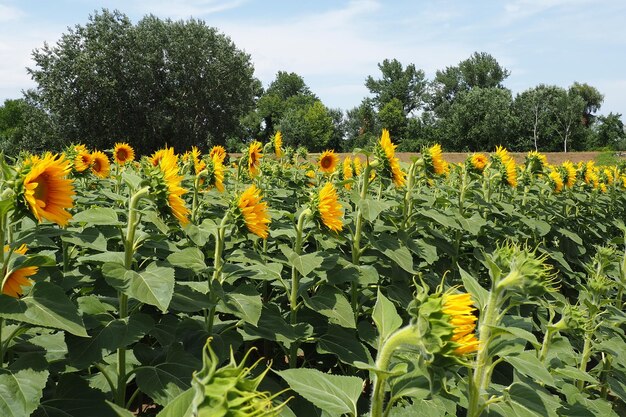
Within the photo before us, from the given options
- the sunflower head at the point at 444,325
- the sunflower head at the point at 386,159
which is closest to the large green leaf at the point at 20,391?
the sunflower head at the point at 444,325

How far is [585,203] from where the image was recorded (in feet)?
20.2

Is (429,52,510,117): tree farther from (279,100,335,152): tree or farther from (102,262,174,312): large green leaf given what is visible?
(102,262,174,312): large green leaf

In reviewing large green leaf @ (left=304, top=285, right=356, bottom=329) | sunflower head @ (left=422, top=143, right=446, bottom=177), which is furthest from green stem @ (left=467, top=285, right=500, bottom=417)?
sunflower head @ (left=422, top=143, right=446, bottom=177)

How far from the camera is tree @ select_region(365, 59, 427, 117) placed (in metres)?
70.4

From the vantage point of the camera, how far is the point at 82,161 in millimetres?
4125

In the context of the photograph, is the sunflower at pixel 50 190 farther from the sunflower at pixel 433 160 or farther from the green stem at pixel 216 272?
the sunflower at pixel 433 160

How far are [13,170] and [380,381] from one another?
45.6 inches

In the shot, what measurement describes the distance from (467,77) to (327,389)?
247ft

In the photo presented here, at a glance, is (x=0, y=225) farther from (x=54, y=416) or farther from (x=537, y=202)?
(x=537, y=202)

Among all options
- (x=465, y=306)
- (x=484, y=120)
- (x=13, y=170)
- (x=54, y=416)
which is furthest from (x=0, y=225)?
(x=484, y=120)

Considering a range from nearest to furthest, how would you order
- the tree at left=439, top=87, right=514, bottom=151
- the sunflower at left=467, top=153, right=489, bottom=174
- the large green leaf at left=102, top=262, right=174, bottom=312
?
the large green leaf at left=102, top=262, right=174, bottom=312 < the sunflower at left=467, top=153, right=489, bottom=174 < the tree at left=439, top=87, right=514, bottom=151

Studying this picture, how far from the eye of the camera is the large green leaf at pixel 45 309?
143 cm

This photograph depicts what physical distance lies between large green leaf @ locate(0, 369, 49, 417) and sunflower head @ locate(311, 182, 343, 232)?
128 cm

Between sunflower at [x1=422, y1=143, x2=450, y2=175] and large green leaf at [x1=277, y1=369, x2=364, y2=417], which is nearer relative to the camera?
large green leaf at [x1=277, y1=369, x2=364, y2=417]
